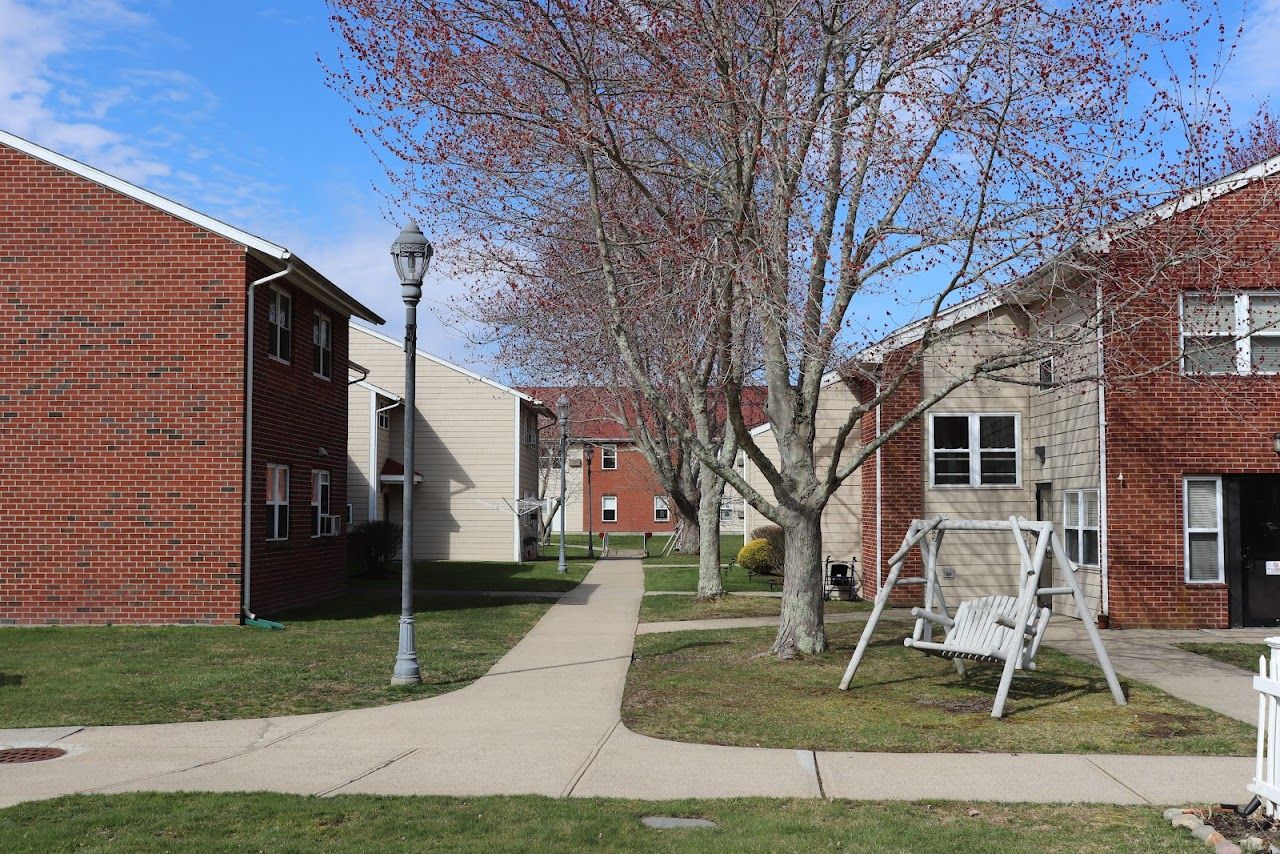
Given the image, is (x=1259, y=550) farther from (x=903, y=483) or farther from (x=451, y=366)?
(x=451, y=366)

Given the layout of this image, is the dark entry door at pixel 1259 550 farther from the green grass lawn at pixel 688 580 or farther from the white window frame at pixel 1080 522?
the green grass lawn at pixel 688 580

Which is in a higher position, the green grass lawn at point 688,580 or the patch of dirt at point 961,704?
the patch of dirt at point 961,704

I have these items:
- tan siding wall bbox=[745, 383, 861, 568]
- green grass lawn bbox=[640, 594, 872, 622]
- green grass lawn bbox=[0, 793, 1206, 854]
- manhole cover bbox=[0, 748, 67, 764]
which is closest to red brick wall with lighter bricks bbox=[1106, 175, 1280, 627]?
green grass lawn bbox=[640, 594, 872, 622]

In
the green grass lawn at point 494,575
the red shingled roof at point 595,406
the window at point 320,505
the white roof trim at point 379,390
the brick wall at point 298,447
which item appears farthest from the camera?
the white roof trim at point 379,390

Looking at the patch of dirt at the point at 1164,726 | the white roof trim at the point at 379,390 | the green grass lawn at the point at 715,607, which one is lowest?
the green grass lawn at the point at 715,607

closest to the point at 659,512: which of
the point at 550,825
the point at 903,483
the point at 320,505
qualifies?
the point at 320,505

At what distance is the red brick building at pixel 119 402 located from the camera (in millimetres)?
16312

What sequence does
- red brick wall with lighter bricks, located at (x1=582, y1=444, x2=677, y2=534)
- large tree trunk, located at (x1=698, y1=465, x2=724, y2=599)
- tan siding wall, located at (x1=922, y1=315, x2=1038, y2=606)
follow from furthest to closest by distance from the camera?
1. red brick wall with lighter bricks, located at (x1=582, y1=444, x2=677, y2=534)
2. large tree trunk, located at (x1=698, y1=465, x2=724, y2=599)
3. tan siding wall, located at (x1=922, y1=315, x2=1038, y2=606)

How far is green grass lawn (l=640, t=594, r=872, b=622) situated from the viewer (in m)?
18.8

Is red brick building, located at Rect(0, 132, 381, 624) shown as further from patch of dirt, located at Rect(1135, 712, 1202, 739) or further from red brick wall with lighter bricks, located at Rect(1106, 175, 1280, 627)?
red brick wall with lighter bricks, located at Rect(1106, 175, 1280, 627)

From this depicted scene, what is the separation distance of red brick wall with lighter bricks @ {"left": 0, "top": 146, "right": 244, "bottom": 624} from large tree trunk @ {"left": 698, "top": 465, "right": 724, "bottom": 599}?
27.3ft

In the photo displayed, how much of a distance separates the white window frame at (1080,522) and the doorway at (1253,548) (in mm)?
1680

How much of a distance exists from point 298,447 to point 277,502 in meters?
1.20

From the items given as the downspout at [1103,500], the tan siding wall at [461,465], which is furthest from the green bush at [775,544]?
the downspout at [1103,500]
